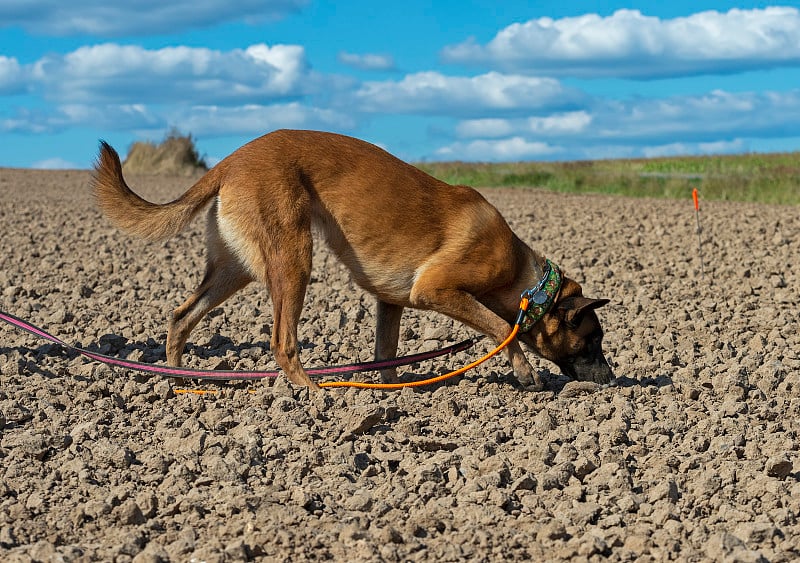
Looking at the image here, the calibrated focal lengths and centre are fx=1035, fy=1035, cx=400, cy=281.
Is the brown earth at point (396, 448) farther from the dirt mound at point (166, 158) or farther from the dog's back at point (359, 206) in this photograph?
the dirt mound at point (166, 158)

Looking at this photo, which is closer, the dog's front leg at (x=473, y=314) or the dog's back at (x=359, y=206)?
the dog's back at (x=359, y=206)

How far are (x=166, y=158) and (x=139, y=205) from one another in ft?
94.6

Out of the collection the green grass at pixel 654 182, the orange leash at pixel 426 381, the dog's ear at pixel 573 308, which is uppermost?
the green grass at pixel 654 182

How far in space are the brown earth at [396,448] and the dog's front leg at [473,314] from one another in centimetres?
16

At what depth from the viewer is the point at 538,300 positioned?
6.59 metres

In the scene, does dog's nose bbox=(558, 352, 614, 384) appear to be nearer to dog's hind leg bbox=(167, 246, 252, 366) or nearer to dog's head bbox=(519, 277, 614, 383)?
dog's head bbox=(519, 277, 614, 383)

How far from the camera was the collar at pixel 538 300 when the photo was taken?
6.57 metres

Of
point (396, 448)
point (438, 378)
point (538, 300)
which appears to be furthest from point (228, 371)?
point (538, 300)

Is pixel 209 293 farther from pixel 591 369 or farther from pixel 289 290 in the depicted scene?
pixel 591 369

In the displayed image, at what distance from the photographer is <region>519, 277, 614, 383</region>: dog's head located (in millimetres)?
6715

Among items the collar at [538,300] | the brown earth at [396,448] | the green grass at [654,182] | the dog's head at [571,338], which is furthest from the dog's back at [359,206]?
the green grass at [654,182]

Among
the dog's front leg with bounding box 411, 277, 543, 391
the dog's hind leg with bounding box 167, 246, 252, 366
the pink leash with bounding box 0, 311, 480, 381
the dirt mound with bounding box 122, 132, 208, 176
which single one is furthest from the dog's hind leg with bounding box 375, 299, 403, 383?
the dirt mound with bounding box 122, 132, 208, 176

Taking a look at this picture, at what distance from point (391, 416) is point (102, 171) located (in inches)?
93.5

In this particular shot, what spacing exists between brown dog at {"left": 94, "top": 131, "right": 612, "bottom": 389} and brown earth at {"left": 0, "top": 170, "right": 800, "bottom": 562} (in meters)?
0.54
